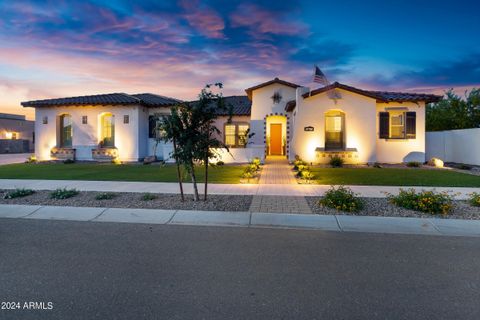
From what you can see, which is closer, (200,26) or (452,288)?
(452,288)

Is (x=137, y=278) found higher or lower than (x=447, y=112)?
lower

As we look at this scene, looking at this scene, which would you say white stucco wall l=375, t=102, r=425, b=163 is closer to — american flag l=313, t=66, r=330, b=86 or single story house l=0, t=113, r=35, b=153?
american flag l=313, t=66, r=330, b=86

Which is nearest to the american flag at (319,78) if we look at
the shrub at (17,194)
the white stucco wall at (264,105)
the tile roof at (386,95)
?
the tile roof at (386,95)

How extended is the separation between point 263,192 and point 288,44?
11786 mm

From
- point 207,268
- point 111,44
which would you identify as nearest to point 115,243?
point 207,268

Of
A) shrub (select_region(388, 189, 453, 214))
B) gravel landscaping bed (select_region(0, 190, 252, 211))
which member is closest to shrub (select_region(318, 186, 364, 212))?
shrub (select_region(388, 189, 453, 214))

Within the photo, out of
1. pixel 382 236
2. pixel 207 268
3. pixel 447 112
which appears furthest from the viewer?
pixel 447 112

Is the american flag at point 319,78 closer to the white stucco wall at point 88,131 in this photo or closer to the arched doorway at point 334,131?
the arched doorway at point 334,131

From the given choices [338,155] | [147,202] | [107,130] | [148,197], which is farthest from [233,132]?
[147,202]

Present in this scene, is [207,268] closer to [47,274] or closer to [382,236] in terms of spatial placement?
[47,274]

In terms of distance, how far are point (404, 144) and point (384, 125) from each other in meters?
1.78

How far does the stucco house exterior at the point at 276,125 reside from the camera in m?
18.6

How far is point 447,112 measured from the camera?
1151 inches

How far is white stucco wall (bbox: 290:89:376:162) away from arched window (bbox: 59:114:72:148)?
1656cm
